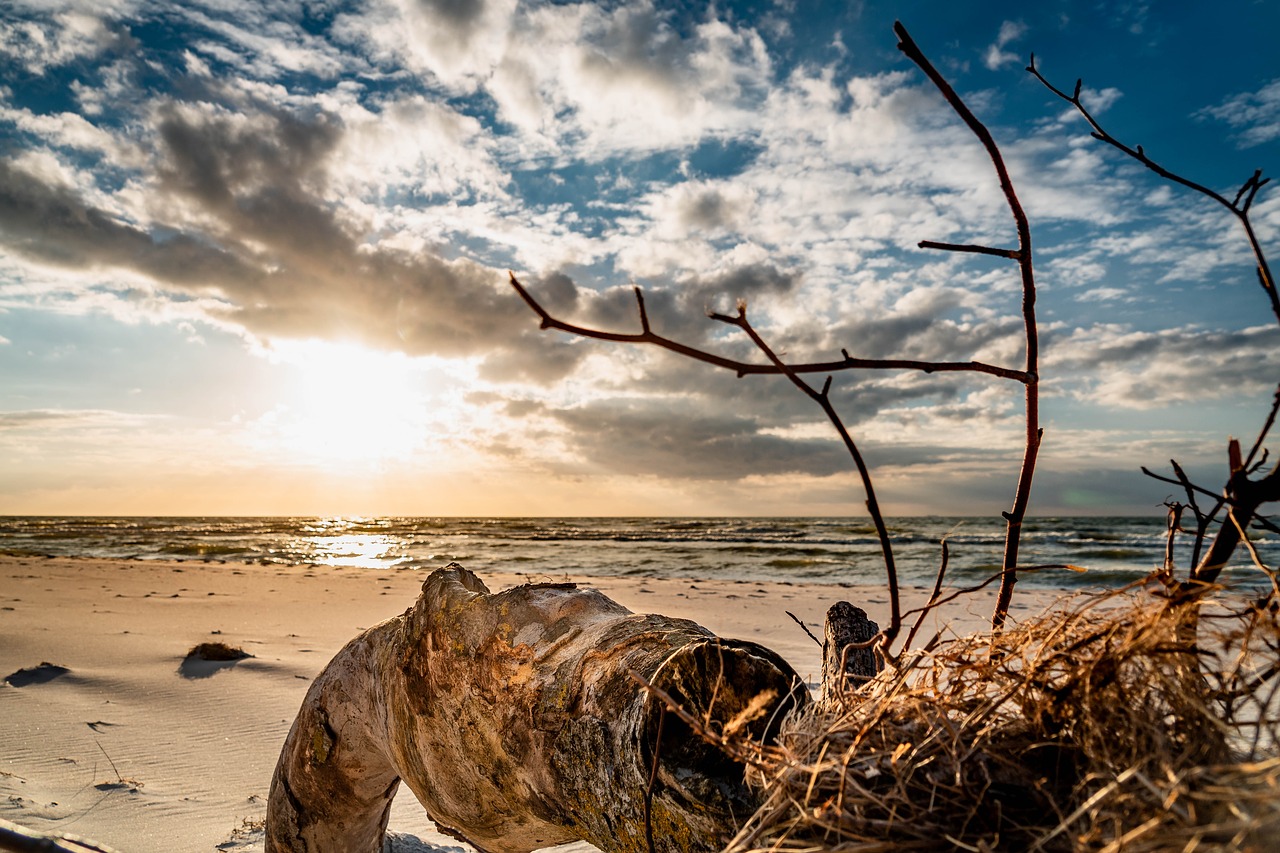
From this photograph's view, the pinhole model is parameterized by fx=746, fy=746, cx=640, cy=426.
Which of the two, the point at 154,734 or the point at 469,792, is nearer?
the point at 469,792

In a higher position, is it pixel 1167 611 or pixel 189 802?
pixel 1167 611

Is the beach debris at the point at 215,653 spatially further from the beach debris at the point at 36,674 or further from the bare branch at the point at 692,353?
the bare branch at the point at 692,353

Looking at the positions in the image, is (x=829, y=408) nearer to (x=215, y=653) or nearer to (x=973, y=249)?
(x=973, y=249)

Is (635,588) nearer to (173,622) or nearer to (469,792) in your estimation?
(173,622)

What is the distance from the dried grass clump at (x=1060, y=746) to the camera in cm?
89

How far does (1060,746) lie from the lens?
1.04m

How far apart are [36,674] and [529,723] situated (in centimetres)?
854

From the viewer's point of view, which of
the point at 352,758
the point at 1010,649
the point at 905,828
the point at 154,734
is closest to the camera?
the point at 905,828

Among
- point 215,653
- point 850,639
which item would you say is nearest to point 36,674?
point 215,653

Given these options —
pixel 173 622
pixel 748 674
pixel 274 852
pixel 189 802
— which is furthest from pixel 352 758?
pixel 173 622

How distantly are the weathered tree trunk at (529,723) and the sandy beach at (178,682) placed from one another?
1.53ft

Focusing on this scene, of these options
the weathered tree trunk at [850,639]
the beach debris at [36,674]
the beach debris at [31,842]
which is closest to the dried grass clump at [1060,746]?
the weathered tree trunk at [850,639]

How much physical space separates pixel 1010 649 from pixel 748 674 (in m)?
0.55

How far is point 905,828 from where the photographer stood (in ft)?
3.28
